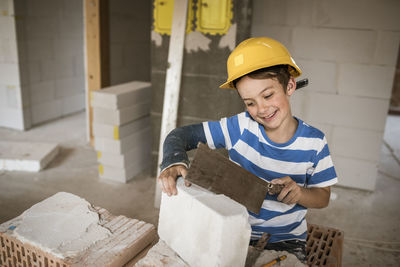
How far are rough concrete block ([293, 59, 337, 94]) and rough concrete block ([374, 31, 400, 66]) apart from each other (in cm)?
40

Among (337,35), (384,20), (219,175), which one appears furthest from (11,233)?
(384,20)

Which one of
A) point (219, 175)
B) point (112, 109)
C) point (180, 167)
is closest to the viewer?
point (219, 175)

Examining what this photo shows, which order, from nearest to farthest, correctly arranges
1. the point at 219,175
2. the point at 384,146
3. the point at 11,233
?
the point at 219,175
the point at 11,233
the point at 384,146

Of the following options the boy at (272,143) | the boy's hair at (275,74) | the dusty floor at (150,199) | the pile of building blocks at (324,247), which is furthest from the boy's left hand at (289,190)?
the dusty floor at (150,199)

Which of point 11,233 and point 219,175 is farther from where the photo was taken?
point 11,233

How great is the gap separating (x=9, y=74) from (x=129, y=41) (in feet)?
5.78

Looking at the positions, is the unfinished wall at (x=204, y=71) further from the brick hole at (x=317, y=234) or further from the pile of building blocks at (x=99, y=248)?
the pile of building blocks at (x=99, y=248)

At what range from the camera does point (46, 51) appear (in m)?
5.17

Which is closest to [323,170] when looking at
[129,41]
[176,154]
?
[176,154]

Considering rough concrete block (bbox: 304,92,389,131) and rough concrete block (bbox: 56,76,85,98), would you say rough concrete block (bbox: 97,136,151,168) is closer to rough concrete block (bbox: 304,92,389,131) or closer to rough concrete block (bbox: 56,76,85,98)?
rough concrete block (bbox: 304,92,389,131)

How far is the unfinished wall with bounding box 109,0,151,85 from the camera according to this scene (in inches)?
183

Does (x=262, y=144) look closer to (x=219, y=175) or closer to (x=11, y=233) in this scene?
(x=219, y=175)

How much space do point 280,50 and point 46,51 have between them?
4.75m

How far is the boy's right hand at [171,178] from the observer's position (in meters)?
1.23
